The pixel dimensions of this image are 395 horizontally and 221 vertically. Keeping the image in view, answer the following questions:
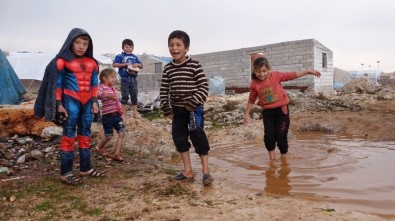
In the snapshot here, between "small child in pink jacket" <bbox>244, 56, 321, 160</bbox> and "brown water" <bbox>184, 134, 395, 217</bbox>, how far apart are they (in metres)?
0.30

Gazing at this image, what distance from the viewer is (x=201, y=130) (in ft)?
11.7

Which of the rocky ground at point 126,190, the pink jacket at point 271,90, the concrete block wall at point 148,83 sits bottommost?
the rocky ground at point 126,190

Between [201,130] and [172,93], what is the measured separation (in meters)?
0.50

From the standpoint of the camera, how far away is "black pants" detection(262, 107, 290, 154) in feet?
14.8

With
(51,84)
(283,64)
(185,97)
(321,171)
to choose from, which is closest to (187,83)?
(185,97)

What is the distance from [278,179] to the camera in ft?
11.8

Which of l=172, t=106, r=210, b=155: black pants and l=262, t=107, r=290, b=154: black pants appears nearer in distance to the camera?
l=172, t=106, r=210, b=155: black pants

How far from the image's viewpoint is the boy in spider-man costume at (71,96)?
344cm

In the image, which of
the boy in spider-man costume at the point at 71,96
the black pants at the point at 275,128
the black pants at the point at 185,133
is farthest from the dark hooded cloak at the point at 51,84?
the black pants at the point at 275,128

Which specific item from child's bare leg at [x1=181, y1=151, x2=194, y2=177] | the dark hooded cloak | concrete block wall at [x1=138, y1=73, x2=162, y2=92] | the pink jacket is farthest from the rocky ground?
concrete block wall at [x1=138, y1=73, x2=162, y2=92]

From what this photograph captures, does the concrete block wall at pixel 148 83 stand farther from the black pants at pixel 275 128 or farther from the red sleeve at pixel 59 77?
the red sleeve at pixel 59 77

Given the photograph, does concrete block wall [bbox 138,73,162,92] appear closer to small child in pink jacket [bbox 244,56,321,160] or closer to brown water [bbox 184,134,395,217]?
brown water [bbox 184,134,395,217]

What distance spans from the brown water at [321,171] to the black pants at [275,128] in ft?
0.71

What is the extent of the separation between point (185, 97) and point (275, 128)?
164cm
